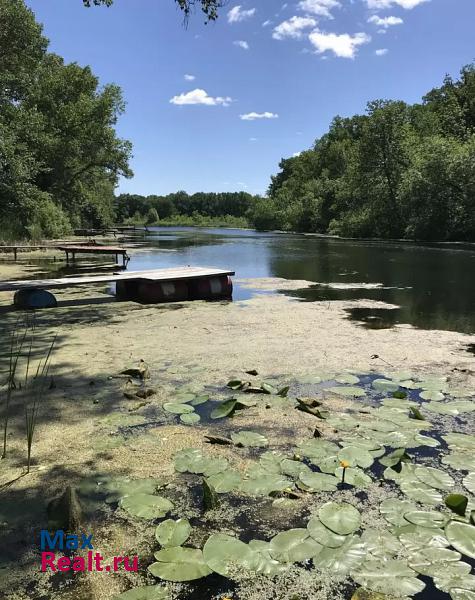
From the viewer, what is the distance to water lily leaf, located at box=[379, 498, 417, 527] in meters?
2.62

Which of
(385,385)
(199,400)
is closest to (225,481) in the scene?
(199,400)

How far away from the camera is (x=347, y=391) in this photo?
4.82m

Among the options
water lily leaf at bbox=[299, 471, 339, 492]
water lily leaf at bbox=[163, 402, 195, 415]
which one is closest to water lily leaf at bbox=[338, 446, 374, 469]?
water lily leaf at bbox=[299, 471, 339, 492]

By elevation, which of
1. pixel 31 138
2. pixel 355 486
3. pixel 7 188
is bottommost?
pixel 355 486

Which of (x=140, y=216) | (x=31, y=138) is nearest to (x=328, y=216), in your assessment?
(x=31, y=138)

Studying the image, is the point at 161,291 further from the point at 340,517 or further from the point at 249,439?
the point at 340,517

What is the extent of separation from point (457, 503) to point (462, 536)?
249mm

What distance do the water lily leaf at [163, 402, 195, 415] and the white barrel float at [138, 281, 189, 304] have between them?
653 cm

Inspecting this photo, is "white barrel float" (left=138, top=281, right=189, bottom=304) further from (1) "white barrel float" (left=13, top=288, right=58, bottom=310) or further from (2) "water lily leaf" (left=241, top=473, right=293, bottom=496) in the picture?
(2) "water lily leaf" (left=241, top=473, right=293, bottom=496)

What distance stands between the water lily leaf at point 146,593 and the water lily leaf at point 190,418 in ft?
6.41

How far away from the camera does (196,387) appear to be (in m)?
5.00

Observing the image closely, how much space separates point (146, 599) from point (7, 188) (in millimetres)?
22462

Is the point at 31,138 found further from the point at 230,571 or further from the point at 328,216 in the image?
the point at 328,216

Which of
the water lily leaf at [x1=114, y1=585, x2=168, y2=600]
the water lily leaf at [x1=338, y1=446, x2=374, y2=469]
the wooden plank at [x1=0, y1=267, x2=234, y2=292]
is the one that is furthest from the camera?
the wooden plank at [x1=0, y1=267, x2=234, y2=292]
